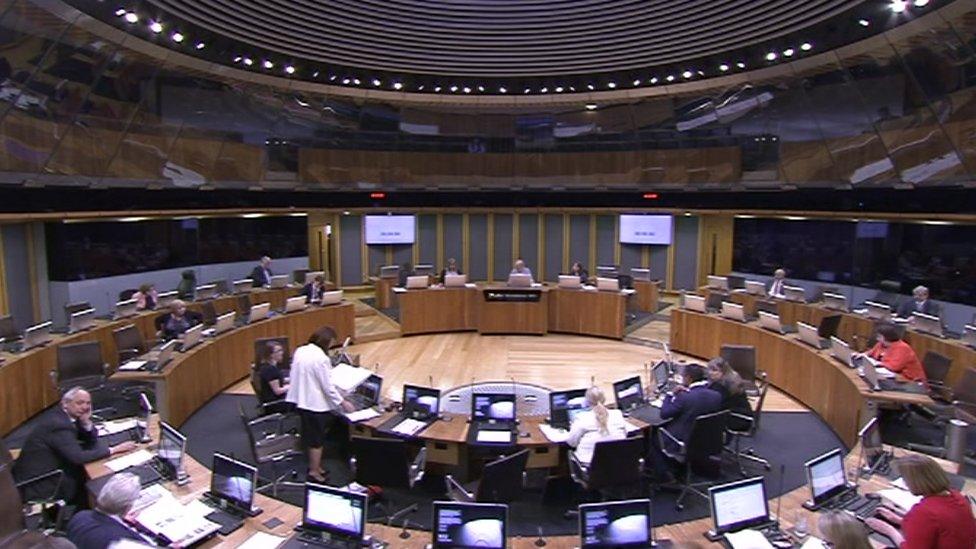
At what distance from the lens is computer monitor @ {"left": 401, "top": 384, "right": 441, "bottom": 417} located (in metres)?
6.12

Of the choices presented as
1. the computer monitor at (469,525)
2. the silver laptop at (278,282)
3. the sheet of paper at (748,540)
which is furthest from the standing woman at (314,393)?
the silver laptop at (278,282)

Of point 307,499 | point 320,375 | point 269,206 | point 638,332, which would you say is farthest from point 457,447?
point 269,206

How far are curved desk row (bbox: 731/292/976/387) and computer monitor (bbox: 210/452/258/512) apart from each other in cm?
822

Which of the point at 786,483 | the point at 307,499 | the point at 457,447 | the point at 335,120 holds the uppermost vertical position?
the point at 335,120

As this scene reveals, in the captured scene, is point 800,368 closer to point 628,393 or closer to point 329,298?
point 628,393

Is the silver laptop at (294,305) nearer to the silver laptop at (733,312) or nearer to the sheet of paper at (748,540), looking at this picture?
the silver laptop at (733,312)

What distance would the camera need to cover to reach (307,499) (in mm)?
3842

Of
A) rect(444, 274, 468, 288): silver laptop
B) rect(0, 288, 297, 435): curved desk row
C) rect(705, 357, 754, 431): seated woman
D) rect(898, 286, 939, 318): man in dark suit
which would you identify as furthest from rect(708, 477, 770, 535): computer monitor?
rect(444, 274, 468, 288): silver laptop

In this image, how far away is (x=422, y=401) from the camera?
20.2 feet

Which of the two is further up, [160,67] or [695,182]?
[160,67]

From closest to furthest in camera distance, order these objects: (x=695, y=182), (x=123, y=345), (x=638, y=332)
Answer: (x=123, y=345) → (x=638, y=332) → (x=695, y=182)

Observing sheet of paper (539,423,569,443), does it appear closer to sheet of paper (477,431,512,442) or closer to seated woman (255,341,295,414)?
sheet of paper (477,431,512,442)

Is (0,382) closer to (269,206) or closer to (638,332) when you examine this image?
(269,206)

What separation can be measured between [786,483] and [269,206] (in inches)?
486
